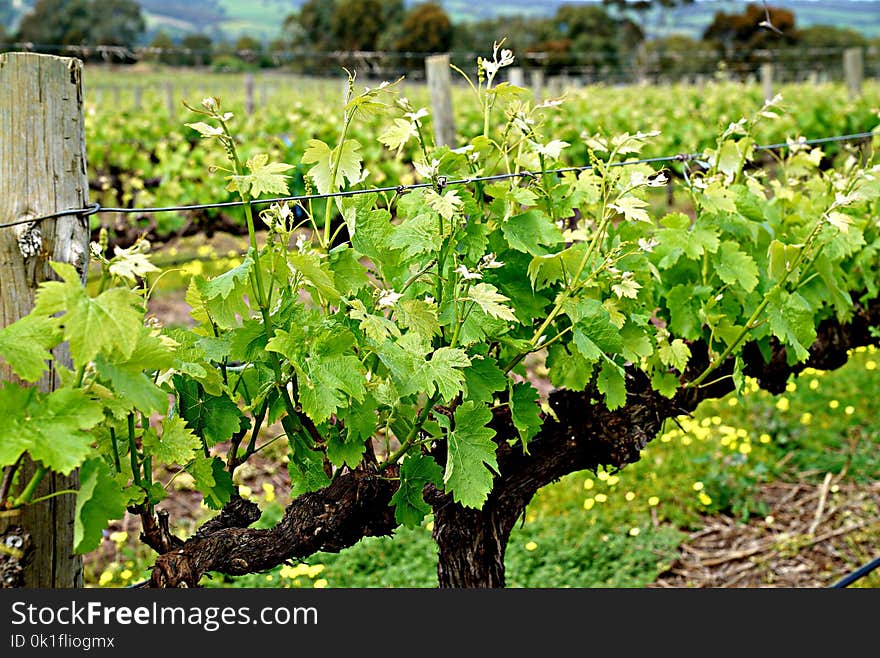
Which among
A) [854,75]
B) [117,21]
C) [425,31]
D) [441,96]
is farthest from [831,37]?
[441,96]

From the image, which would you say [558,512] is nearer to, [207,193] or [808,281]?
[808,281]

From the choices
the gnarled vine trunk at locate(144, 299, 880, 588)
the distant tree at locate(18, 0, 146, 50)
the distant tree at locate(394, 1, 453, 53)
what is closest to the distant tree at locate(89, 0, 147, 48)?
the distant tree at locate(18, 0, 146, 50)

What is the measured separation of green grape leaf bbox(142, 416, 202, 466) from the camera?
70.1 inches

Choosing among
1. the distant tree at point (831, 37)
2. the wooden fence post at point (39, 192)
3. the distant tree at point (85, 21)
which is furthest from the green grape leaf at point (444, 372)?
the distant tree at point (831, 37)

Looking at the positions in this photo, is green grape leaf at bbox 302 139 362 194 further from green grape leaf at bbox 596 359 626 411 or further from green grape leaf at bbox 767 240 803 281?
green grape leaf at bbox 767 240 803 281

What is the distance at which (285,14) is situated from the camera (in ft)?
308

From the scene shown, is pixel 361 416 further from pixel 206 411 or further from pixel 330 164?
pixel 330 164

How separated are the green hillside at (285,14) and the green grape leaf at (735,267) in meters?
60.0

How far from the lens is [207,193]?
720cm

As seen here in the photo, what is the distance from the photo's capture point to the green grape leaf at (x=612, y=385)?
2.21 metres

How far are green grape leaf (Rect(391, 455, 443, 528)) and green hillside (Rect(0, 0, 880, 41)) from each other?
60.8 meters

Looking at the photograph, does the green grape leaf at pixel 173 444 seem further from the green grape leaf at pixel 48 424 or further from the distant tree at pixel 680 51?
the distant tree at pixel 680 51

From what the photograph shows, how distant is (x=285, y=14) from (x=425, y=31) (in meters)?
38.2

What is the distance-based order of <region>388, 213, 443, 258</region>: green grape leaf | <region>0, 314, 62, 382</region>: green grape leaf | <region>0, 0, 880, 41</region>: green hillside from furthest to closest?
<region>0, 0, 880, 41</region>: green hillside, <region>388, 213, 443, 258</region>: green grape leaf, <region>0, 314, 62, 382</region>: green grape leaf
